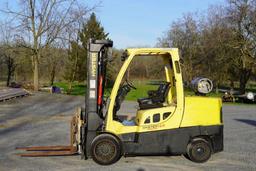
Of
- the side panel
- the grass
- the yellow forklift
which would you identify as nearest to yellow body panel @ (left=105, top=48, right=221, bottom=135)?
the yellow forklift

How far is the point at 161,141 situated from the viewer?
Answer: 7.87 meters

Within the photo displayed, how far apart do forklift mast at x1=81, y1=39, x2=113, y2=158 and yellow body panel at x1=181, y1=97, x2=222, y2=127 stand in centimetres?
200

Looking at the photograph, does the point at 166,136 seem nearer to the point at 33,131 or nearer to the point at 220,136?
the point at 220,136

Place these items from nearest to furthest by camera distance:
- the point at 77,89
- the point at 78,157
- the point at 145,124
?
the point at 145,124, the point at 78,157, the point at 77,89

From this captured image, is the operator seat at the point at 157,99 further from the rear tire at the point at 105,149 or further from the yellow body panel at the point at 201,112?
the rear tire at the point at 105,149

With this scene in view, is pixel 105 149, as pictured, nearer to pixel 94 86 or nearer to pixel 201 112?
pixel 94 86

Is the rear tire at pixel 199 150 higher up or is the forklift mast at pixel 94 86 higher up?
the forklift mast at pixel 94 86

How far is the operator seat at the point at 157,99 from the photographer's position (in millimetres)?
8120

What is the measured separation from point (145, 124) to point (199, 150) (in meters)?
1.38

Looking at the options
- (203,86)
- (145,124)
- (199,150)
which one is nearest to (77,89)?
(203,86)

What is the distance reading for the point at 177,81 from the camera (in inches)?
→ 309

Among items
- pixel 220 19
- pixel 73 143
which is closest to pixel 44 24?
pixel 220 19

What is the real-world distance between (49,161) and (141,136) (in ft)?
7.07

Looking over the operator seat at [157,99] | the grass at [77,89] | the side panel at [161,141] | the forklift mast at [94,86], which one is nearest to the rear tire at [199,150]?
the side panel at [161,141]
